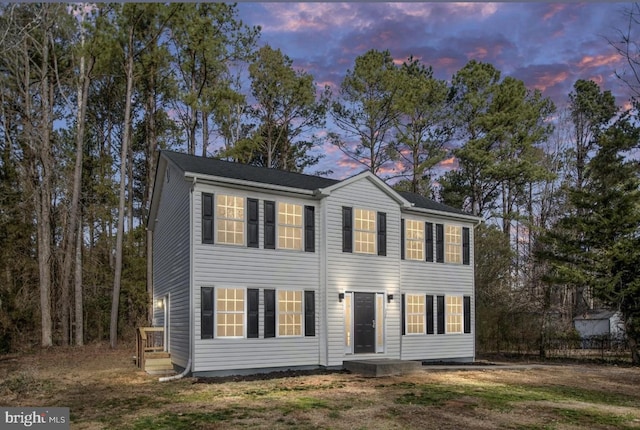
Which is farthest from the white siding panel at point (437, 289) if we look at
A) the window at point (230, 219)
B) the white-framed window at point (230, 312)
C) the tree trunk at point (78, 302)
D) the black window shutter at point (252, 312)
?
the tree trunk at point (78, 302)

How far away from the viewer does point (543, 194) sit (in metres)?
32.6

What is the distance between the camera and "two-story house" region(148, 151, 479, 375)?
12.9 meters

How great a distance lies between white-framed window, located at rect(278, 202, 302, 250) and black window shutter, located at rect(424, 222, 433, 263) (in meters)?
4.87

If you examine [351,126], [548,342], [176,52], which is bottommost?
[548,342]

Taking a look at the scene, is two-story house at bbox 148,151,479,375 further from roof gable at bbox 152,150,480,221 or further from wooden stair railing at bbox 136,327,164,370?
wooden stair railing at bbox 136,327,164,370

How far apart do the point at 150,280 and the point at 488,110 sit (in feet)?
68.0

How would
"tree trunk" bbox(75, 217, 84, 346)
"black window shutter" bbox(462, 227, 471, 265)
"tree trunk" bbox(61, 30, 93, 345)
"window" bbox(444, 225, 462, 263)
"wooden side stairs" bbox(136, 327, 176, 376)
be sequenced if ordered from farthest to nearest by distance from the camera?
"tree trunk" bbox(61, 30, 93, 345) < "tree trunk" bbox(75, 217, 84, 346) < "black window shutter" bbox(462, 227, 471, 265) < "window" bbox(444, 225, 462, 263) < "wooden side stairs" bbox(136, 327, 176, 376)

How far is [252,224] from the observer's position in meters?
13.7

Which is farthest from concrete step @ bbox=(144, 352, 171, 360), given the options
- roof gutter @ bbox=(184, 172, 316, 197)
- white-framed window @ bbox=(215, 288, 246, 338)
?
roof gutter @ bbox=(184, 172, 316, 197)

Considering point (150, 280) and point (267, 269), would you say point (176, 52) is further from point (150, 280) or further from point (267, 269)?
point (267, 269)

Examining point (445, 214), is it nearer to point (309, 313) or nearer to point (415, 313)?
point (415, 313)

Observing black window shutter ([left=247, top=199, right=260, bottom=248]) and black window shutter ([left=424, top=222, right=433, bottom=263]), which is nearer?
black window shutter ([left=247, top=199, right=260, bottom=248])

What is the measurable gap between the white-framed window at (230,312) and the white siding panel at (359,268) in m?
2.56

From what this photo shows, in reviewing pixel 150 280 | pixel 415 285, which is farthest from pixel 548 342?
pixel 150 280
